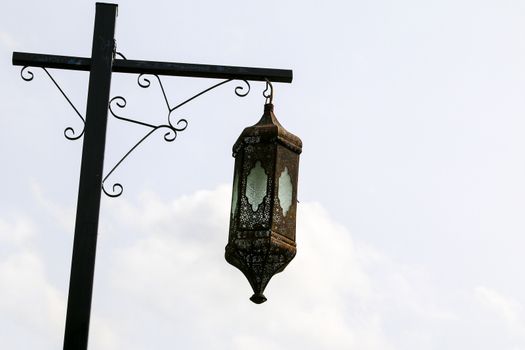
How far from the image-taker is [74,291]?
23.9ft

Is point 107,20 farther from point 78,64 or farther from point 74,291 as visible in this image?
point 74,291

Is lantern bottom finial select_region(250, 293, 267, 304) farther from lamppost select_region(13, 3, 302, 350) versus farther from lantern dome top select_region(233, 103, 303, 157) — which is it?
lantern dome top select_region(233, 103, 303, 157)

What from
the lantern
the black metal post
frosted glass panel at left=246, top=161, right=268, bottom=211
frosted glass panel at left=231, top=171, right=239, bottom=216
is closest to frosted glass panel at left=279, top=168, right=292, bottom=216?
the lantern

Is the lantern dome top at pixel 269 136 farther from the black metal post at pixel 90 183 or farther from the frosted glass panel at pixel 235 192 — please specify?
the black metal post at pixel 90 183

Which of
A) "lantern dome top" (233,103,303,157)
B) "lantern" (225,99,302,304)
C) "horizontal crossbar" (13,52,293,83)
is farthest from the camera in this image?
"horizontal crossbar" (13,52,293,83)

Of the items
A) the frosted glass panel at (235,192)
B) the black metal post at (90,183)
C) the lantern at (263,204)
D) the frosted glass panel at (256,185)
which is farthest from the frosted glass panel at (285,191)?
the black metal post at (90,183)

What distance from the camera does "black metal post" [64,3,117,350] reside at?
23.9 feet

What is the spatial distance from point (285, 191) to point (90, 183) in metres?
1.22

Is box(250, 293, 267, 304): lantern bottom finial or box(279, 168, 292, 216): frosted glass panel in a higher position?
box(279, 168, 292, 216): frosted glass panel

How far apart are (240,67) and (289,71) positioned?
13.0 inches

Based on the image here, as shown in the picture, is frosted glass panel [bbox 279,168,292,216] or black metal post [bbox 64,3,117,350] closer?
black metal post [bbox 64,3,117,350]

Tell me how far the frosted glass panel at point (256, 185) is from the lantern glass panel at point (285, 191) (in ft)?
0.36

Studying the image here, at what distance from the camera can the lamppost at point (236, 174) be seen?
7375 mm

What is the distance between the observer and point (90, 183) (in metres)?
7.52
